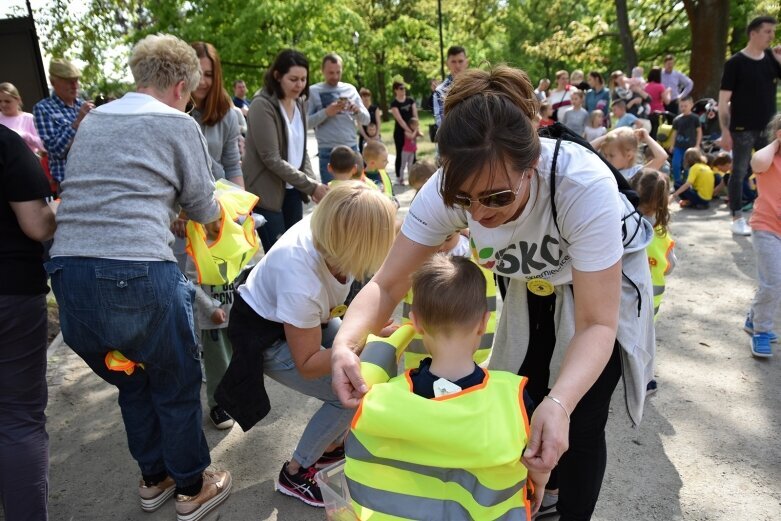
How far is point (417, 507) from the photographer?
5.17ft

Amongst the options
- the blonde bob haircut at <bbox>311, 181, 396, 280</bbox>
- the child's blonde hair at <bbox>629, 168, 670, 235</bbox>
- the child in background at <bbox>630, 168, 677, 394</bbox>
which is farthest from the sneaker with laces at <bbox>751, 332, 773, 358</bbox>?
the blonde bob haircut at <bbox>311, 181, 396, 280</bbox>

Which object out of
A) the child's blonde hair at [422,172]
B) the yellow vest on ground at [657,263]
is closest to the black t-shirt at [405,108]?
the child's blonde hair at [422,172]

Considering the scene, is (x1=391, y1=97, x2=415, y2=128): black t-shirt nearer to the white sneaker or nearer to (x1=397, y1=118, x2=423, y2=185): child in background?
(x1=397, y1=118, x2=423, y2=185): child in background

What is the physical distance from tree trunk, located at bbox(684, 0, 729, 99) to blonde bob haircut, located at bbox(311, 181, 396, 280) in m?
14.5

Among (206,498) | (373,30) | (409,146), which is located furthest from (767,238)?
(373,30)

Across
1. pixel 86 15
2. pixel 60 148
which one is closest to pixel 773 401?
pixel 60 148

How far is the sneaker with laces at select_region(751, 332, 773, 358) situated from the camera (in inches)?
153

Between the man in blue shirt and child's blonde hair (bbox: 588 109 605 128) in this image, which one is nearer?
the man in blue shirt

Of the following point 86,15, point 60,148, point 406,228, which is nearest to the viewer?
point 406,228

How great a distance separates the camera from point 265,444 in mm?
3309

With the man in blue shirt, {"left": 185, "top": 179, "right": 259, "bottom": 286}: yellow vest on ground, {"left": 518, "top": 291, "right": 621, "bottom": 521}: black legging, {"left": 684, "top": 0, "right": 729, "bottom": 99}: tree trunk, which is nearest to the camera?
{"left": 518, "top": 291, "right": 621, "bottom": 521}: black legging

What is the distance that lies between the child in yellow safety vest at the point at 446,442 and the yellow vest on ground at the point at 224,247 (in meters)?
1.52

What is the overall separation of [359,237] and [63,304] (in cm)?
116

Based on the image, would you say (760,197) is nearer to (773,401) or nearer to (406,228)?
(773,401)
